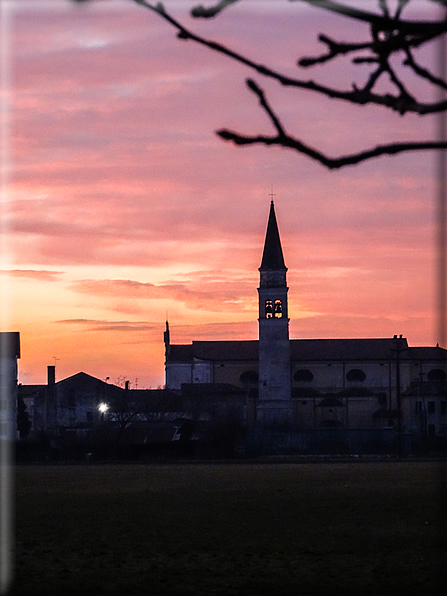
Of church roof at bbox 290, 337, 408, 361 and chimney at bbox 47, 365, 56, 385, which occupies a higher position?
church roof at bbox 290, 337, 408, 361

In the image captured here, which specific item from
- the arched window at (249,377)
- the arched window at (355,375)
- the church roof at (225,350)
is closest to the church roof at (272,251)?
the church roof at (225,350)

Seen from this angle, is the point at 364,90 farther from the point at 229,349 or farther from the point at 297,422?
the point at 229,349

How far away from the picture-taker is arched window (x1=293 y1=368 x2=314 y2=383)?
111 m

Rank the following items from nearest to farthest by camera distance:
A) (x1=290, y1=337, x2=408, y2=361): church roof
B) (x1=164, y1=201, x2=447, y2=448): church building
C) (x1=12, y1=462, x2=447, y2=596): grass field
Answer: (x1=12, y1=462, x2=447, y2=596): grass field → (x1=164, y1=201, x2=447, y2=448): church building → (x1=290, y1=337, x2=408, y2=361): church roof

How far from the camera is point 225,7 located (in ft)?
9.70

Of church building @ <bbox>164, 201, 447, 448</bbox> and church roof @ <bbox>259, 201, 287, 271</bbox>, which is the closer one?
church building @ <bbox>164, 201, 447, 448</bbox>

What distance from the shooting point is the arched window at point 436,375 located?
111 m

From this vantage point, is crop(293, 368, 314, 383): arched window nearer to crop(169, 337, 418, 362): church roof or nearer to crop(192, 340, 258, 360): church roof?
crop(169, 337, 418, 362): church roof

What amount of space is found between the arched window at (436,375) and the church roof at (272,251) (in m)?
18.8

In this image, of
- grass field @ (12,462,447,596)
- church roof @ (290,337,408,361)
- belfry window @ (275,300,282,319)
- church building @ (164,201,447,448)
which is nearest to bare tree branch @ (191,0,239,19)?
grass field @ (12,462,447,596)

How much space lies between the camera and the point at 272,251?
10881 cm

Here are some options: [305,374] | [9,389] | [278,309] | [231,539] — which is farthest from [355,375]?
[231,539]

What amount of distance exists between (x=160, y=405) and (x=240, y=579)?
8286cm

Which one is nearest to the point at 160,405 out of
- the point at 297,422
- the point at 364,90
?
the point at 297,422
